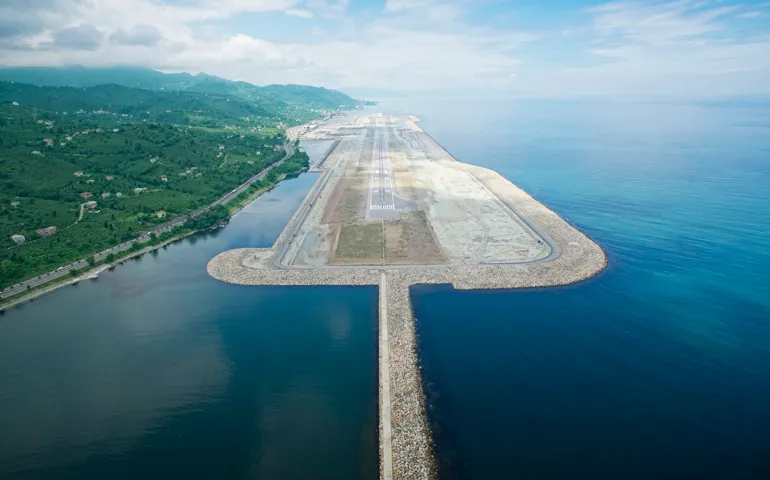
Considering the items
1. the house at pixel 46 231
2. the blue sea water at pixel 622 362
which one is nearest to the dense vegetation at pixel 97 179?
the house at pixel 46 231

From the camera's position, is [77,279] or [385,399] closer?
[385,399]

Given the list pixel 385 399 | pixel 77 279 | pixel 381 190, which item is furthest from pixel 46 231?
pixel 385 399

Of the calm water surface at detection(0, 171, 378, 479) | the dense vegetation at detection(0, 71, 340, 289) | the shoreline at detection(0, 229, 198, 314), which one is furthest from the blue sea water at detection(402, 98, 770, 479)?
→ the dense vegetation at detection(0, 71, 340, 289)

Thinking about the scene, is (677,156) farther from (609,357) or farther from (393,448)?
(393,448)

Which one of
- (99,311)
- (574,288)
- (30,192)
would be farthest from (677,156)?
(30,192)

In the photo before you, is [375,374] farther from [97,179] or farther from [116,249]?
[97,179]
